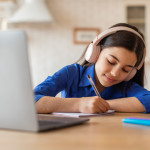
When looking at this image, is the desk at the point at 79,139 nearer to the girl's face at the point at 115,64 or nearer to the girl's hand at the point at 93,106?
the girl's hand at the point at 93,106

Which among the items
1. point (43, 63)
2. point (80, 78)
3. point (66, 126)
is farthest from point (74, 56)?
point (66, 126)

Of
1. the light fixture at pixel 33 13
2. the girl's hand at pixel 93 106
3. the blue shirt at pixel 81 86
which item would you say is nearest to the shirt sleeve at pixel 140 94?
the blue shirt at pixel 81 86

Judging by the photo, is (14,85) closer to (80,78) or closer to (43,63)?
(80,78)

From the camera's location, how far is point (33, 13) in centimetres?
451

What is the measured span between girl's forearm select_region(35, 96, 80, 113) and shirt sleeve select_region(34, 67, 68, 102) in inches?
6.6

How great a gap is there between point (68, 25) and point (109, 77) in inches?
136

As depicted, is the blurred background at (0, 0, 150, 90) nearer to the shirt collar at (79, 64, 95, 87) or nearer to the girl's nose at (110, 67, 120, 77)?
the shirt collar at (79, 64, 95, 87)

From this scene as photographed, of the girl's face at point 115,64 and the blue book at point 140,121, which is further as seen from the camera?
the girl's face at point 115,64

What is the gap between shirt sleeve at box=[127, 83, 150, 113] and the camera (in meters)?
1.25

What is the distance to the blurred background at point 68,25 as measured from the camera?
470cm

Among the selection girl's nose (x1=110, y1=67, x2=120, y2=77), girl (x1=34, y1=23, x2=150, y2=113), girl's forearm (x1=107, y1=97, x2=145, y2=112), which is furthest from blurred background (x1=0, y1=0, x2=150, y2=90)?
girl's forearm (x1=107, y1=97, x2=145, y2=112)

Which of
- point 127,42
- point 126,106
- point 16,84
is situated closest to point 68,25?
point 127,42

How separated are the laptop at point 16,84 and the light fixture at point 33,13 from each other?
397 cm

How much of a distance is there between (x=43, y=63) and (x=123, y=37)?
3.37 metres
